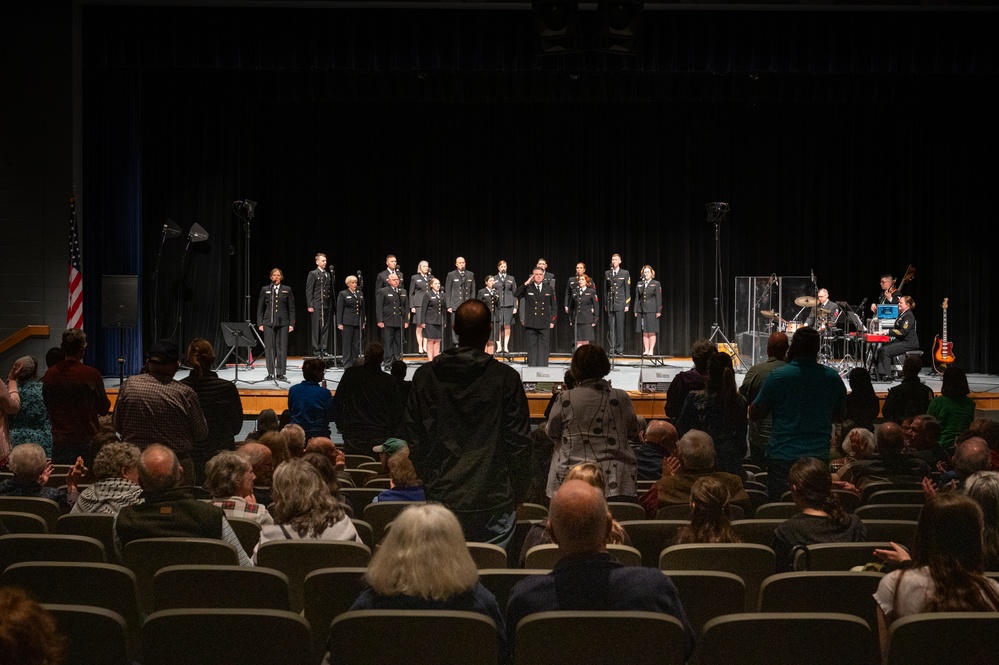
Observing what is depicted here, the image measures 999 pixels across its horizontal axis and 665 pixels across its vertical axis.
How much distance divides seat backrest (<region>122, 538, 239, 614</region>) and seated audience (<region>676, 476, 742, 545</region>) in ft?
5.79

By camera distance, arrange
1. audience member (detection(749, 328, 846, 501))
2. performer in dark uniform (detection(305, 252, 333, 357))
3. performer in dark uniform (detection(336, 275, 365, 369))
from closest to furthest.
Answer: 1. audience member (detection(749, 328, 846, 501))
2. performer in dark uniform (detection(305, 252, 333, 357))
3. performer in dark uniform (detection(336, 275, 365, 369))

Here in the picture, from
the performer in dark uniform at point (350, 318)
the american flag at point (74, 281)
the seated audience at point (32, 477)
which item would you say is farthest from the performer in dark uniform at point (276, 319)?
the seated audience at point (32, 477)

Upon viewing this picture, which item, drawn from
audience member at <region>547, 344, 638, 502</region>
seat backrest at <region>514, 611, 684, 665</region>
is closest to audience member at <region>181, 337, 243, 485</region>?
audience member at <region>547, 344, 638, 502</region>

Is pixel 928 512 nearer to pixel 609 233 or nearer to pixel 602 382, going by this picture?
pixel 602 382

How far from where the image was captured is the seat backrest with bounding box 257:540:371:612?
3529 millimetres

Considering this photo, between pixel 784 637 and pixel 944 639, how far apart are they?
0.42 m

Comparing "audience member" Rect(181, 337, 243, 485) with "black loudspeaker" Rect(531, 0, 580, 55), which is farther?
"black loudspeaker" Rect(531, 0, 580, 55)

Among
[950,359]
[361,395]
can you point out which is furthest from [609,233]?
[361,395]

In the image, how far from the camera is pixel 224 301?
53.5 feet

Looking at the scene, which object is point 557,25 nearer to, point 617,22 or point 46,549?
point 617,22

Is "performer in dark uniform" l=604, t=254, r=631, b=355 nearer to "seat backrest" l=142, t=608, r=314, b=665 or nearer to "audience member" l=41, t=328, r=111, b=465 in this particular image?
"audience member" l=41, t=328, r=111, b=465

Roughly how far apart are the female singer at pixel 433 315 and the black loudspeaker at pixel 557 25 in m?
6.81

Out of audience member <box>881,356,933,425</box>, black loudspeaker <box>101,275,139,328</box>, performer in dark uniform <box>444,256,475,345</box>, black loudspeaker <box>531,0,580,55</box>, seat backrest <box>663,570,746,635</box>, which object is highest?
black loudspeaker <box>531,0,580,55</box>

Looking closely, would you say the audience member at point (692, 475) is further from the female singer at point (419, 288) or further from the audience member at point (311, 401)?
the female singer at point (419, 288)
